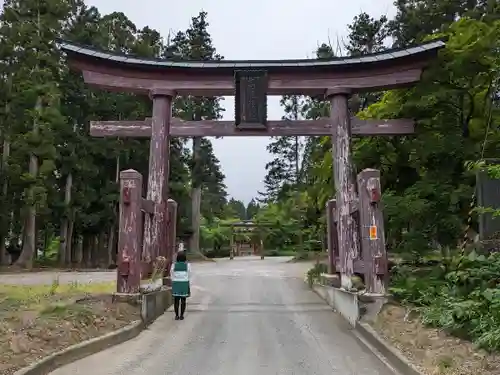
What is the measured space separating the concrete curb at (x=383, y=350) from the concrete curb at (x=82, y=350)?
3670 millimetres

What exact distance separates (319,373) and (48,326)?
3783mm

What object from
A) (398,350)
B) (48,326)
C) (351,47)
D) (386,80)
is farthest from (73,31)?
(398,350)

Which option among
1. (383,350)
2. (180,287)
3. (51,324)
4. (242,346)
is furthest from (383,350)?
(180,287)

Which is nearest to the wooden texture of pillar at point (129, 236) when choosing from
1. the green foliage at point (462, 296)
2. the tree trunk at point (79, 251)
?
the green foliage at point (462, 296)

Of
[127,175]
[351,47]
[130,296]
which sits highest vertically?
[351,47]

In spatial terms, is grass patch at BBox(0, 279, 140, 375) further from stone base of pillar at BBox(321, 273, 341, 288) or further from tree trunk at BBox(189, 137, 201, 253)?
tree trunk at BBox(189, 137, 201, 253)

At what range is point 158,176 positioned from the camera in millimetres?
12914

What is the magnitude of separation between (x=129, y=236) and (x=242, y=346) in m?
3.37

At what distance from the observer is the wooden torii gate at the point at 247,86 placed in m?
13.0

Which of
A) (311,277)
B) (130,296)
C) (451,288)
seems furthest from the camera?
(311,277)

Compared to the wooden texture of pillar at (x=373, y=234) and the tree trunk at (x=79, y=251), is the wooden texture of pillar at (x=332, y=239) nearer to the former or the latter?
the wooden texture of pillar at (x=373, y=234)

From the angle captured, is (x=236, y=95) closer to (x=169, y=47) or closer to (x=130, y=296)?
(x=130, y=296)

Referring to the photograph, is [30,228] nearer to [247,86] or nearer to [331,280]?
[247,86]

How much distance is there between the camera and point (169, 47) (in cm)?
4125
